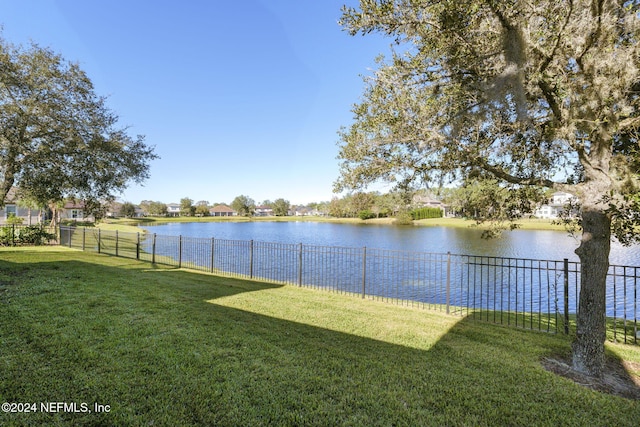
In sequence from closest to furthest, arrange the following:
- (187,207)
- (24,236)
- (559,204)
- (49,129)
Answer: (559,204) → (49,129) → (24,236) → (187,207)

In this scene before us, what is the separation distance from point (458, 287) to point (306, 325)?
36.3ft

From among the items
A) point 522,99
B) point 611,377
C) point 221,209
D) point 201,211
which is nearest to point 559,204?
point 611,377

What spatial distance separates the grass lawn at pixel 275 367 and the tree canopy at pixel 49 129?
4165mm

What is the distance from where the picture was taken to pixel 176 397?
318 centimetres

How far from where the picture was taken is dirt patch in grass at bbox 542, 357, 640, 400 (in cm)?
382

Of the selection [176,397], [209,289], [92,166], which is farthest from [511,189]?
[92,166]

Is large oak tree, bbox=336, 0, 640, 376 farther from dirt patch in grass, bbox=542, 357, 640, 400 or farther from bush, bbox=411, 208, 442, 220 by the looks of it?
bush, bbox=411, 208, 442, 220

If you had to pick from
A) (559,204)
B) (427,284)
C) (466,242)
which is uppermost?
(559,204)

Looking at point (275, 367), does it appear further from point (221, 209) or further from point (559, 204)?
point (221, 209)

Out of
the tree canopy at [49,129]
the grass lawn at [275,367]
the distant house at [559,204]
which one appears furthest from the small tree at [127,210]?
the distant house at [559,204]

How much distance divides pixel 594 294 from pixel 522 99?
9.08ft

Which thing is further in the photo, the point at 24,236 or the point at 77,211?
the point at 77,211

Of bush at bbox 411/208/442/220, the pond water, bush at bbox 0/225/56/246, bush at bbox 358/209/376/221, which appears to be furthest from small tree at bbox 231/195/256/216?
bush at bbox 0/225/56/246

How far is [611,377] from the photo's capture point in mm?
4164
